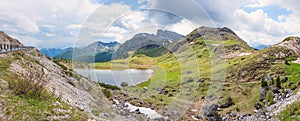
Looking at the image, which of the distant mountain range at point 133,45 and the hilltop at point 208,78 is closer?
the distant mountain range at point 133,45

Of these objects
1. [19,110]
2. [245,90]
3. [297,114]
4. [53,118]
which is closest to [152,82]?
[53,118]

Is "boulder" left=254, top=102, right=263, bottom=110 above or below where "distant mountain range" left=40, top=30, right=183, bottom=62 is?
below

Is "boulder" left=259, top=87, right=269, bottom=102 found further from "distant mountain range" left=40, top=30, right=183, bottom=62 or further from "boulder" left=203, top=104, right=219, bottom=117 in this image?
"distant mountain range" left=40, top=30, right=183, bottom=62

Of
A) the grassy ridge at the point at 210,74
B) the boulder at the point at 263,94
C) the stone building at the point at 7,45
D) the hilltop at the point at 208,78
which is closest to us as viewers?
the hilltop at the point at 208,78

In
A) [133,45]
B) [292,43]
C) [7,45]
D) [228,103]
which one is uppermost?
[292,43]

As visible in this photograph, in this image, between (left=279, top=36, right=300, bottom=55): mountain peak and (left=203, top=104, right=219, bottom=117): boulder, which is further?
(left=279, top=36, right=300, bottom=55): mountain peak

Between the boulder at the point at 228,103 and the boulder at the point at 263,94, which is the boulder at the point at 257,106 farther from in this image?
the boulder at the point at 228,103

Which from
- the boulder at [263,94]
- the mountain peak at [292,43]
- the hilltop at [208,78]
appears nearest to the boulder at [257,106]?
the hilltop at [208,78]

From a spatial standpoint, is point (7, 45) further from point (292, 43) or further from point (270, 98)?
point (292, 43)

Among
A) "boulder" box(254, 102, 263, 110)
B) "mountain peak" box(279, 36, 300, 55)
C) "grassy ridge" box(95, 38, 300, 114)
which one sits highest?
"mountain peak" box(279, 36, 300, 55)

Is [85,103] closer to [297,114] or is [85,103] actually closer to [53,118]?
[53,118]

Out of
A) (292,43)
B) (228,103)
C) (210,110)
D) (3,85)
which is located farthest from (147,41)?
(292,43)

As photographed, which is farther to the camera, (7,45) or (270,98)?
(270,98)

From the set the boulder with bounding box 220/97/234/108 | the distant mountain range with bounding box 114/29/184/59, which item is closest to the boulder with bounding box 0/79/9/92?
the distant mountain range with bounding box 114/29/184/59
